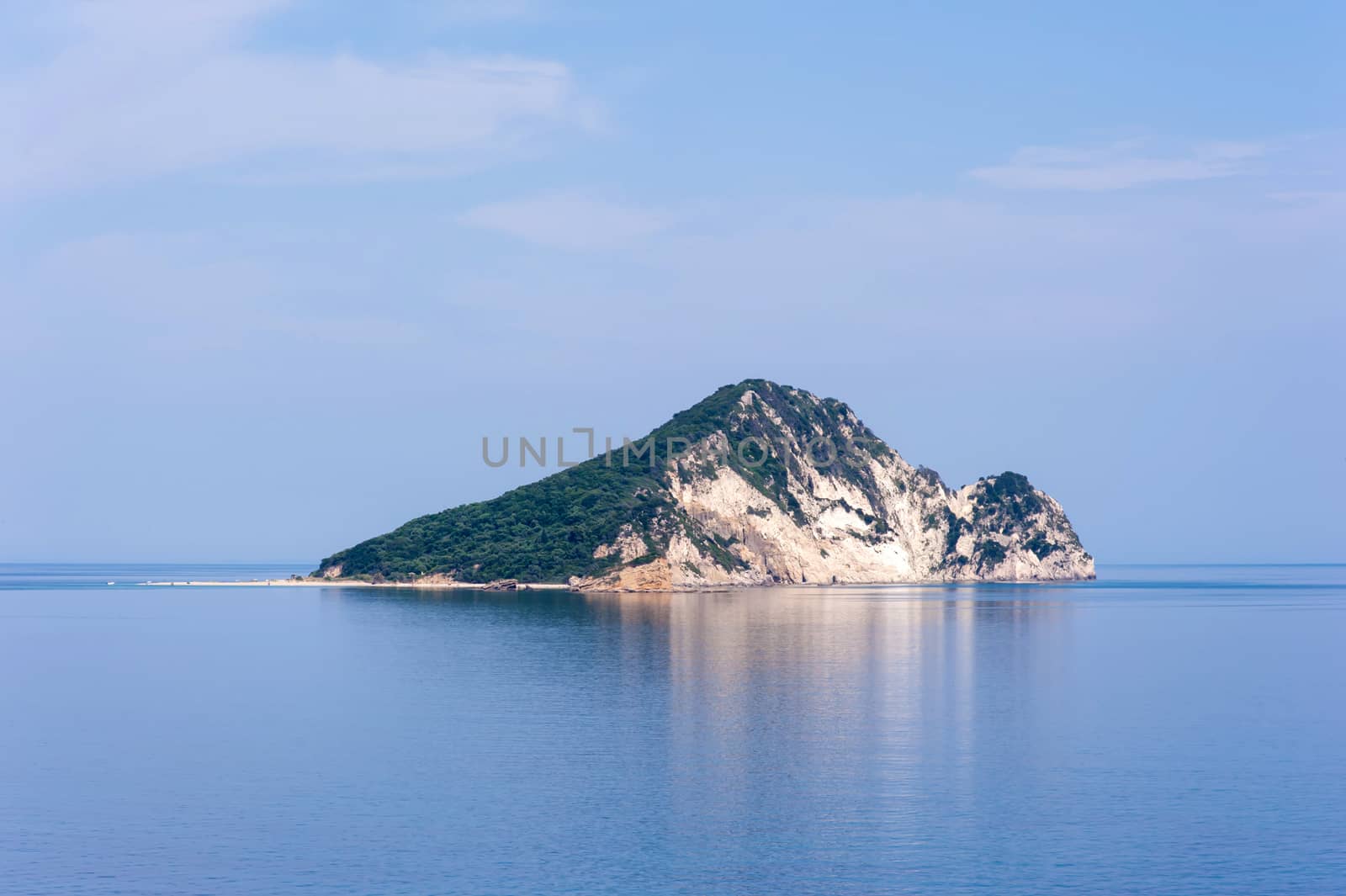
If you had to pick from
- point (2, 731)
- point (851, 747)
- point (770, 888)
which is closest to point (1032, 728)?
point (851, 747)

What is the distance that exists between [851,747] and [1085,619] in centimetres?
11348

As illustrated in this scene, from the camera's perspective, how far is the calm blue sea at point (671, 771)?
41.6 meters

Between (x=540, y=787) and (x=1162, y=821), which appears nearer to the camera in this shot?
(x=1162, y=821)

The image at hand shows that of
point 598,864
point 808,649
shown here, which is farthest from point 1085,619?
point 598,864

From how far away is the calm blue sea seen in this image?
1638 inches

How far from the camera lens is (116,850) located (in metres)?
43.4

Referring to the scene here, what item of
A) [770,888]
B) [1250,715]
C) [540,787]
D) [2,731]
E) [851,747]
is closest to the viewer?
[770,888]

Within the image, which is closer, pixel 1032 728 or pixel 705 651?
pixel 1032 728

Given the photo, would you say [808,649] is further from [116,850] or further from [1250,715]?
[116,850]

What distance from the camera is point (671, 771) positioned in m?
56.2

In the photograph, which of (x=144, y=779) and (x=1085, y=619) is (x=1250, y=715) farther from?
(x=1085, y=619)

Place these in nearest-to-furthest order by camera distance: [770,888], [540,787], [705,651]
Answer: [770,888], [540,787], [705,651]

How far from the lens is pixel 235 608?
193 m

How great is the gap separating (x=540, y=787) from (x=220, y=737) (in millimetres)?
21026
